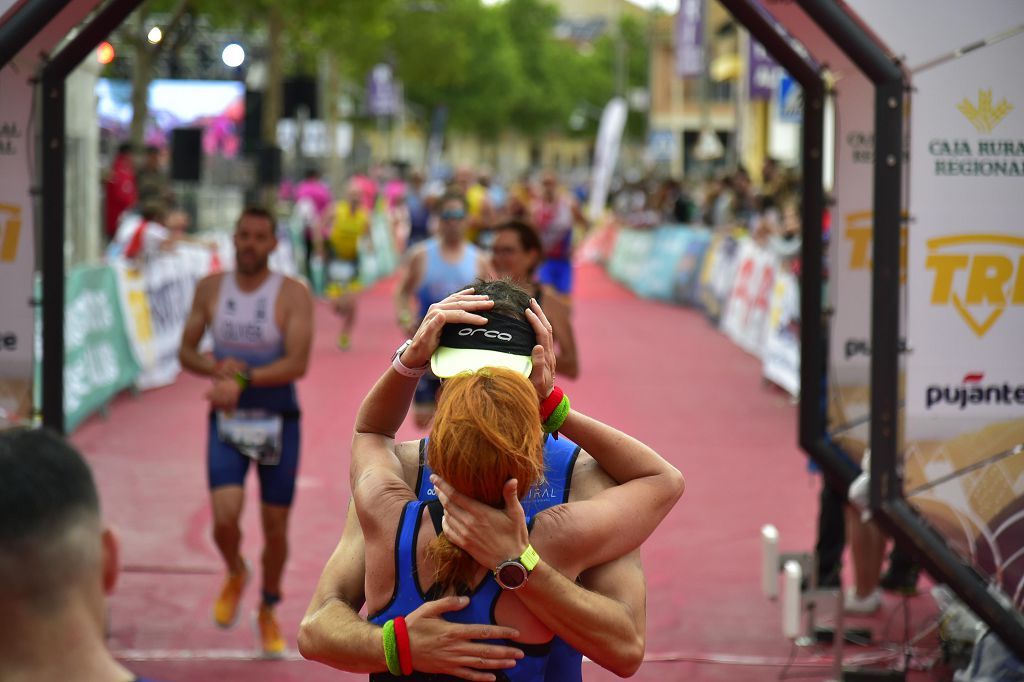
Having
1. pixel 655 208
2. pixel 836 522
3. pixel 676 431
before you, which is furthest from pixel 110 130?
pixel 836 522

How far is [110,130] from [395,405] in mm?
30112

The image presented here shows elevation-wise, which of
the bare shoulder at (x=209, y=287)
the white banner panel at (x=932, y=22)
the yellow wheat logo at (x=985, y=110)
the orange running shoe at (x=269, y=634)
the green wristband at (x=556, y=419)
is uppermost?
the white banner panel at (x=932, y=22)

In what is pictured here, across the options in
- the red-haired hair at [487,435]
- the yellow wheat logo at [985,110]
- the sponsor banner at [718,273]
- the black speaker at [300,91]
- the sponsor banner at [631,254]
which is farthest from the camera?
the sponsor banner at [631,254]

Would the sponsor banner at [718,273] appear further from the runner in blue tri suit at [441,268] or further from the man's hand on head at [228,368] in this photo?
the man's hand on head at [228,368]

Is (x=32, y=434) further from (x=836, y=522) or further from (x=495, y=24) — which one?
(x=495, y=24)

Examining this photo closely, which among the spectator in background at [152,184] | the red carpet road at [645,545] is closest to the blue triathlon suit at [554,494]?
the red carpet road at [645,545]

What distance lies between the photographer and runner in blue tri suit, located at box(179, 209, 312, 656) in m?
6.70

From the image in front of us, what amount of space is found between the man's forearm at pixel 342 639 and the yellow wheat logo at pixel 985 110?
3.23 meters

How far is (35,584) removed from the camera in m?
2.00

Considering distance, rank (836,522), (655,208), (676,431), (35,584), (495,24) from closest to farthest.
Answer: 1. (35,584)
2. (836,522)
3. (676,431)
4. (655,208)
5. (495,24)

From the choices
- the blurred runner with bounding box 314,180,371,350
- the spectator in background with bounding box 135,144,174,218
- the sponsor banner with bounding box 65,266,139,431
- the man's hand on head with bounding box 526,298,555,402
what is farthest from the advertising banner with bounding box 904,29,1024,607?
the blurred runner with bounding box 314,180,371,350

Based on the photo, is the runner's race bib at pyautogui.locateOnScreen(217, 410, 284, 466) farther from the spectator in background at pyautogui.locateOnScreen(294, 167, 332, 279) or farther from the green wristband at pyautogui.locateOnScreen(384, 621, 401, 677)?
the spectator in background at pyautogui.locateOnScreen(294, 167, 332, 279)

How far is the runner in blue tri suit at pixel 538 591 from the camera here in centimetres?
281

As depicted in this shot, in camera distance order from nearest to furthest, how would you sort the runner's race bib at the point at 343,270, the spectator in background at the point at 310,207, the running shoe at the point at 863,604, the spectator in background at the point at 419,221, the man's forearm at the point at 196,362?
the man's forearm at the point at 196,362 → the running shoe at the point at 863,604 → the runner's race bib at the point at 343,270 → the spectator in background at the point at 419,221 → the spectator in background at the point at 310,207
